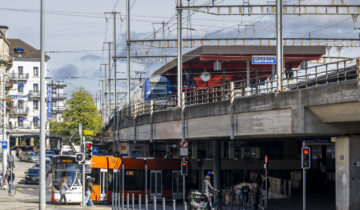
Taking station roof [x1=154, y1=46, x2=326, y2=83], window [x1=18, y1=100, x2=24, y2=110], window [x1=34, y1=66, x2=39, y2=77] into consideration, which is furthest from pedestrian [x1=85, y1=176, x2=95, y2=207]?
window [x1=34, y1=66, x2=39, y2=77]

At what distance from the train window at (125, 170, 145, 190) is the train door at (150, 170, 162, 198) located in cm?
63

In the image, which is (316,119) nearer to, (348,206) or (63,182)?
(348,206)

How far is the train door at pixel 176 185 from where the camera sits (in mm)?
42594

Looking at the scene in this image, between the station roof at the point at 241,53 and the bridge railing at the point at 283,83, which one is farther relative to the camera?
the station roof at the point at 241,53

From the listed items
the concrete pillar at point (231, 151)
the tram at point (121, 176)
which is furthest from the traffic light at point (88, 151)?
the concrete pillar at point (231, 151)

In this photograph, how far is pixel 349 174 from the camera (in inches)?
1025

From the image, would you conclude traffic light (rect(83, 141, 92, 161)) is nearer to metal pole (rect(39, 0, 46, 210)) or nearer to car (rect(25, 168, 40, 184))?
metal pole (rect(39, 0, 46, 210))

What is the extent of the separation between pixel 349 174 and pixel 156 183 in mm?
17967

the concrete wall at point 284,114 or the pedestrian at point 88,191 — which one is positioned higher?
the concrete wall at point 284,114

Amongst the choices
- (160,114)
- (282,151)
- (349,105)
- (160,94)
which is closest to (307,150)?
(349,105)

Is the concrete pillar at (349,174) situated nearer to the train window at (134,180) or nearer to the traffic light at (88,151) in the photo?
the traffic light at (88,151)

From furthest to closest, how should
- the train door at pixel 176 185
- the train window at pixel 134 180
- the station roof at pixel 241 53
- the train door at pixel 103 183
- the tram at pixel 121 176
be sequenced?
the station roof at pixel 241 53, the train door at pixel 176 185, the train window at pixel 134 180, the train door at pixel 103 183, the tram at pixel 121 176

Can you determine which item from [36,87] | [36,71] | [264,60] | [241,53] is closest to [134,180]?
[264,60]

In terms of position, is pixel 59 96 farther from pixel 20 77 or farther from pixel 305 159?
pixel 305 159
